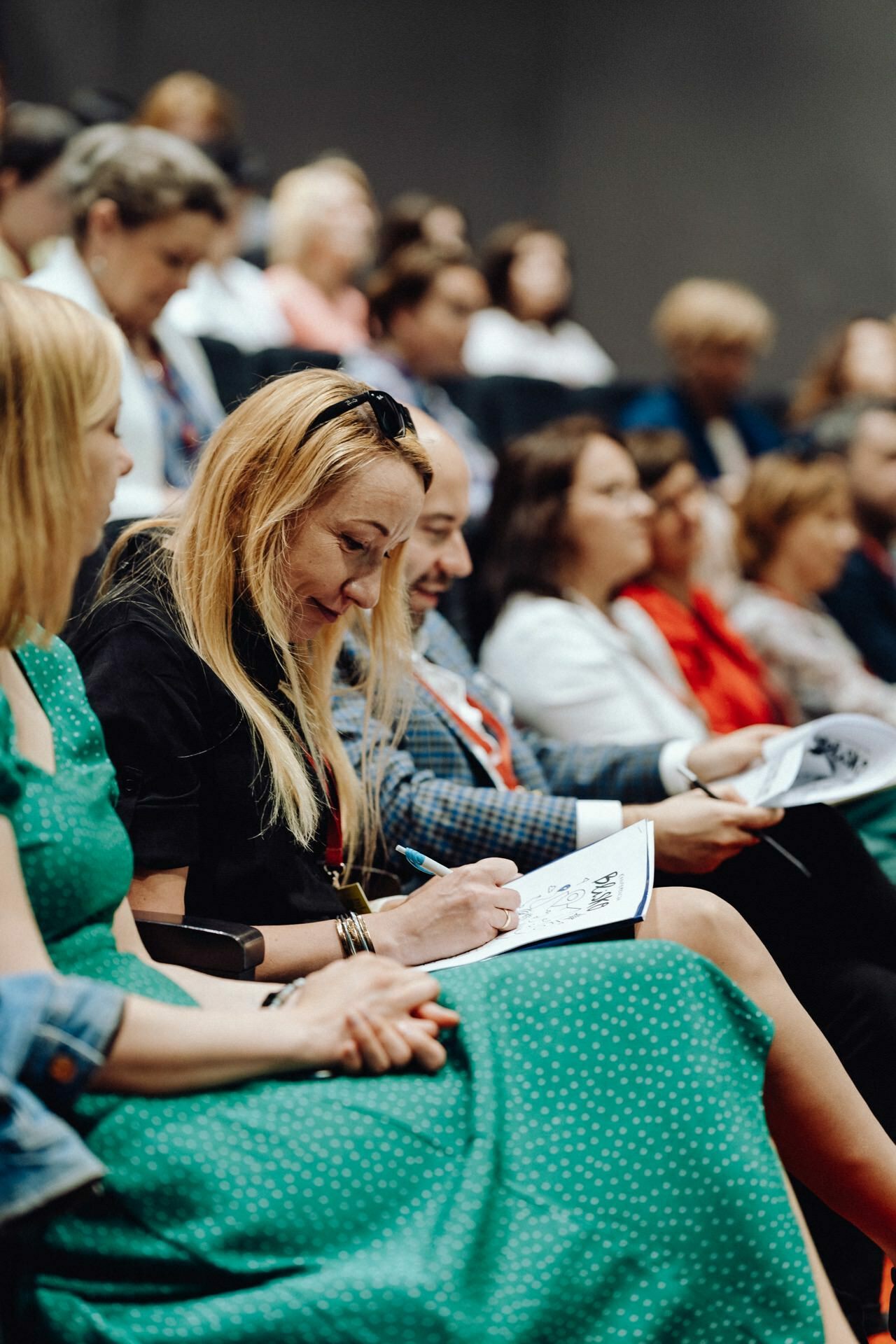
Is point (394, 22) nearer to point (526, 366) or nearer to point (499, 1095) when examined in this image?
point (526, 366)

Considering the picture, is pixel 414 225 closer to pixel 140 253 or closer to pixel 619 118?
pixel 140 253

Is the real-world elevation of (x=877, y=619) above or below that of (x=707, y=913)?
below

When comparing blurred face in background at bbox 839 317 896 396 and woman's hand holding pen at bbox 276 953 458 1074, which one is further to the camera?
blurred face in background at bbox 839 317 896 396

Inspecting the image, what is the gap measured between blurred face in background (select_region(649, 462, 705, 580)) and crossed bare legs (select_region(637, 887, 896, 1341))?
1.59 m

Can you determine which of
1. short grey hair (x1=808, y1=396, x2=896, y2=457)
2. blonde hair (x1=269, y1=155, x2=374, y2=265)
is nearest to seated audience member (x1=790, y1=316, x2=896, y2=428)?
short grey hair (x1=808, y1=396, x2=896, y2=457)

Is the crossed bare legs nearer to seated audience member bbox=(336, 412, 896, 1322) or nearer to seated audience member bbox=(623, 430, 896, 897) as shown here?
seated audience member bbox=(336, 412, 896, 1322)

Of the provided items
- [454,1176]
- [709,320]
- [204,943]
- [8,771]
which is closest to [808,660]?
[709,320]

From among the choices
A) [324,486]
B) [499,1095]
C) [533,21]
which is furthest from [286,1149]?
[533,21]

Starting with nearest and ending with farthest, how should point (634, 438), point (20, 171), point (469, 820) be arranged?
1. point (469, 820)
2. point (634, 438)
3. point (20, 171)

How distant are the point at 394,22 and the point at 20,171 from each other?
2965 mm

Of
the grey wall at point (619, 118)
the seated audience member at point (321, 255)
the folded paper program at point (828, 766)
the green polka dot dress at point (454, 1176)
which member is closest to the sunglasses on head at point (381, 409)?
the green polka dot dress at point (454, 1176)

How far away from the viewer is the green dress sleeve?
3.46 feet

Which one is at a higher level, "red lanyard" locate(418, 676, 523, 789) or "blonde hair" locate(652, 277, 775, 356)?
"blonde hair" locate(652, 277, 775, 356)

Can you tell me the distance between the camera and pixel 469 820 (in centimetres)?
173
